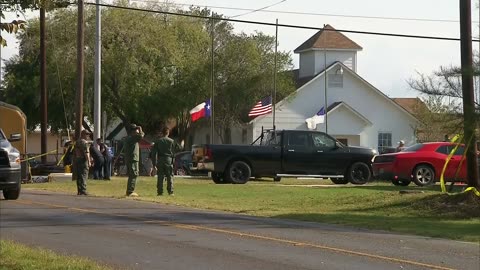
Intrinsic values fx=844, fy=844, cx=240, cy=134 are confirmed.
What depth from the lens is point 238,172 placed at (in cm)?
2616

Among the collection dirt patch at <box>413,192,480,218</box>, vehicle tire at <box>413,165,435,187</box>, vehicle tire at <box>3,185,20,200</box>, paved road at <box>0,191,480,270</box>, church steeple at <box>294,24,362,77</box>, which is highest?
church steeple at <box>294,24,362,77</box>

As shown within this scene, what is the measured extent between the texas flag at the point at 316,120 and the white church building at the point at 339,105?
653mm

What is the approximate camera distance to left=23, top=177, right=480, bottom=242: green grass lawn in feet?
51.8

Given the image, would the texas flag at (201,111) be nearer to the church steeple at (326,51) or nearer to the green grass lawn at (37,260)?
the church steeple at (326,51)

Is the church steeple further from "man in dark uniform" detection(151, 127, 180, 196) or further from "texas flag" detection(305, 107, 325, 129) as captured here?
"man in dark uniform" detection(151, 127, 180, 196)

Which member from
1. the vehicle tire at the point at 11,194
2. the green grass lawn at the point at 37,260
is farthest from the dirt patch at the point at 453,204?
the green grass lawn at the point at 37,260

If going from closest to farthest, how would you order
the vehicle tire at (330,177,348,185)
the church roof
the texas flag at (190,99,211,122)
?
the vehicle tire at (330,177,348,185) → the texas flag at (190,99,211,122) → the church roof

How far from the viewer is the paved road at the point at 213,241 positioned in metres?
10.6

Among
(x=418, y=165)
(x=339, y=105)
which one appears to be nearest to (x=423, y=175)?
(x=418, y=165)

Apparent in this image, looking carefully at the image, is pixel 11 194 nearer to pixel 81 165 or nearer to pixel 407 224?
pixel 81 165

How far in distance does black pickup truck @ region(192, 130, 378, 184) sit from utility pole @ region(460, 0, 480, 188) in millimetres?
8418

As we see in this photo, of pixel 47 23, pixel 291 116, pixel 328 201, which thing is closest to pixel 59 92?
pixel 47 23

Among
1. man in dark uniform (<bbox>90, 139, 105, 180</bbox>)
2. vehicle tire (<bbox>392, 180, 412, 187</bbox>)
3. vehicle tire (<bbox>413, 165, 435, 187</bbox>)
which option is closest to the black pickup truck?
vehicle tire (<bbox>392, 180, 412, 187</bbox>)

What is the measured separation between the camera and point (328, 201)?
19984 mm
